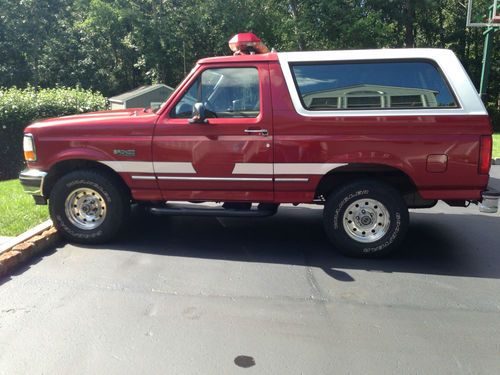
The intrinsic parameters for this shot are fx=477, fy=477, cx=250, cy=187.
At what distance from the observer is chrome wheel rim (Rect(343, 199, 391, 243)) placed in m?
4.85

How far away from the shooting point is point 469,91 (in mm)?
4520

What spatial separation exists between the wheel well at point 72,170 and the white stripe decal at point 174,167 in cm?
52

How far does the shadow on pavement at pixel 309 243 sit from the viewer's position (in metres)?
4.77

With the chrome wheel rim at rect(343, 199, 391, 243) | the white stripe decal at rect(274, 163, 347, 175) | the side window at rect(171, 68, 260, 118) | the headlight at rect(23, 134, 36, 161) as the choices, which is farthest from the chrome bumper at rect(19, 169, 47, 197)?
the chrome wheel rim at rect(343, 199, 391, 243)

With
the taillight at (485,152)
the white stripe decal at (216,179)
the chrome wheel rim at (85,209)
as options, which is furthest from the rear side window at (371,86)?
the chrome wheel rim at (85,209)

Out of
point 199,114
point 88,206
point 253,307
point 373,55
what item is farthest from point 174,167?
point 373,55

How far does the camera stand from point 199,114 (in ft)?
15.6

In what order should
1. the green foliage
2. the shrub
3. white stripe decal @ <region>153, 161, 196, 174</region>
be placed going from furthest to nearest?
the green foliage, the shrub, white stripe decal @ <region>153, 161, 196, 174</region>

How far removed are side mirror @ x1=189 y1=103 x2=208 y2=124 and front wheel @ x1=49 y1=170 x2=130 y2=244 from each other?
3.88 ft

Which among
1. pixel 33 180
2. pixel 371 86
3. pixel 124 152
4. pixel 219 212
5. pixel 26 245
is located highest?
pixel 371 86

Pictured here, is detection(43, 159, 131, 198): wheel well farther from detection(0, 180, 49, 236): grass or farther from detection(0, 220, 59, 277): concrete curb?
detection(0, 180, 49, 236): grass

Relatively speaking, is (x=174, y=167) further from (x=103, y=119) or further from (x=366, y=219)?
(x=366, y=219)

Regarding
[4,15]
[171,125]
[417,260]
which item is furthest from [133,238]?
[4,15]

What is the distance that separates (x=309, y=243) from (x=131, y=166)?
2.15 meters
